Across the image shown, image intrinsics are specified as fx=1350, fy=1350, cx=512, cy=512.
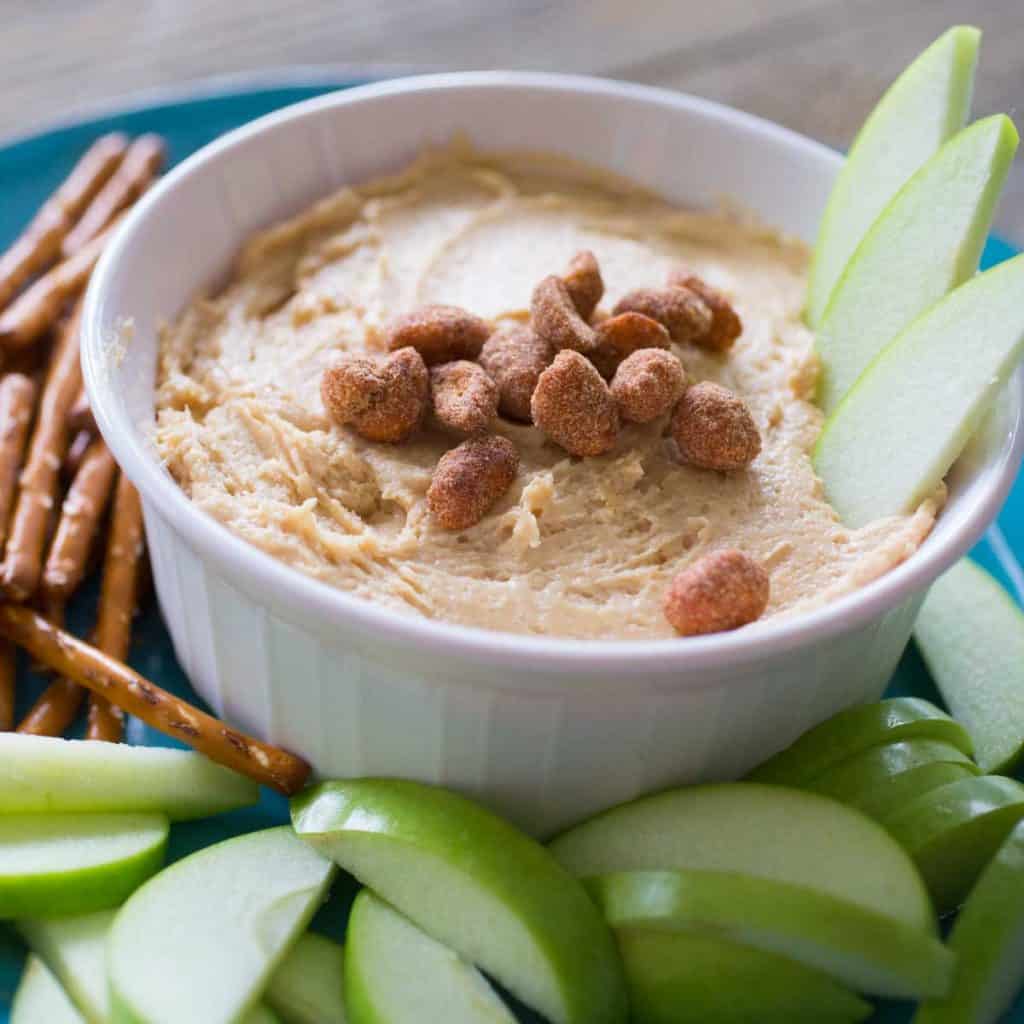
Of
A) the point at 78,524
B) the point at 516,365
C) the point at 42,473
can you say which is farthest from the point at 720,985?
the point at 42,473

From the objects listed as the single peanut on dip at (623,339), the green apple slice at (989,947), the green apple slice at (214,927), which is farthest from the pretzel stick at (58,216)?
the green apple slice at (989,947)

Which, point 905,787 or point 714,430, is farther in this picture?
point 714,430

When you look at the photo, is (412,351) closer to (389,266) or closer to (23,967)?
(389,266)

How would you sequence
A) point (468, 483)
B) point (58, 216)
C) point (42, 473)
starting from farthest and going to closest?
point (58, 216)
point (42, 473)
point (468, 483)

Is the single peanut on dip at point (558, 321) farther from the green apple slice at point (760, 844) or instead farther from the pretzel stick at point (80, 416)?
the pretzel stick at point (80, 416)

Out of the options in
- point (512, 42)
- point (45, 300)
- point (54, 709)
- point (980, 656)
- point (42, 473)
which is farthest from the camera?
point (512, 42)

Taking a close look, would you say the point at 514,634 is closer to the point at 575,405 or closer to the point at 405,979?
the point at 575,405
